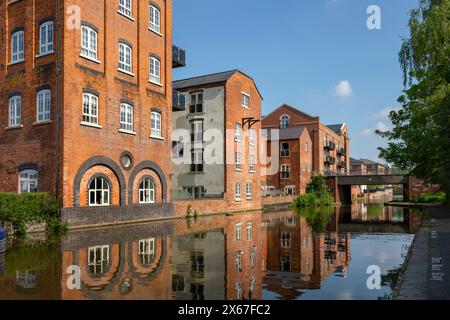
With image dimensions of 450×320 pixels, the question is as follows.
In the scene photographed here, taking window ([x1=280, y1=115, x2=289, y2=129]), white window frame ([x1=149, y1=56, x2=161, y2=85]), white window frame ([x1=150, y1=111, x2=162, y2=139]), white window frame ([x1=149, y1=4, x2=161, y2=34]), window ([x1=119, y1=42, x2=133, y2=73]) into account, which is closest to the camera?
window ([x1=119, y1=42, x2=133, y2=73])

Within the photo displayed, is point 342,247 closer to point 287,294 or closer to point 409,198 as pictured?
point 287,294

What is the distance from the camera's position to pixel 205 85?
3516cm

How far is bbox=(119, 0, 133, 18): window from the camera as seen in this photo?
23306 millimetres

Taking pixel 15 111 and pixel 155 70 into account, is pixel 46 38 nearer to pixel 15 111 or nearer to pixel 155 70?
pixel 15 111

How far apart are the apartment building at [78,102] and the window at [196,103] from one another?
10.8 m

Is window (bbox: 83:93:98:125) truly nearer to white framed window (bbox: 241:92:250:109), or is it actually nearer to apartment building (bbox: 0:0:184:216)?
apartment building (bbox: 0:0:184:216)

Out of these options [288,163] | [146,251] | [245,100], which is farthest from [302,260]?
[288,163]

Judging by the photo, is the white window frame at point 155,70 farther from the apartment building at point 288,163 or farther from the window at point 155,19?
the apartment building at point 288,163

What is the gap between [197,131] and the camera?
35.5m

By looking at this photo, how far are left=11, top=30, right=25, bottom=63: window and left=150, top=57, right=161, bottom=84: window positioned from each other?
24.9 feet

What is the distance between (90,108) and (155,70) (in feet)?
22.8

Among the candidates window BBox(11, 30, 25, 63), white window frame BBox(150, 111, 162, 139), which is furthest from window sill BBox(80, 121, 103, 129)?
window BBox(11, 30, 25, 63)

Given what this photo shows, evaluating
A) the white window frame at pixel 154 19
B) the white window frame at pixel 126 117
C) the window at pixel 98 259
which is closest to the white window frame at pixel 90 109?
the white window frame at pixel 126 117

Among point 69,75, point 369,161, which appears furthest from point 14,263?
point 369,161
